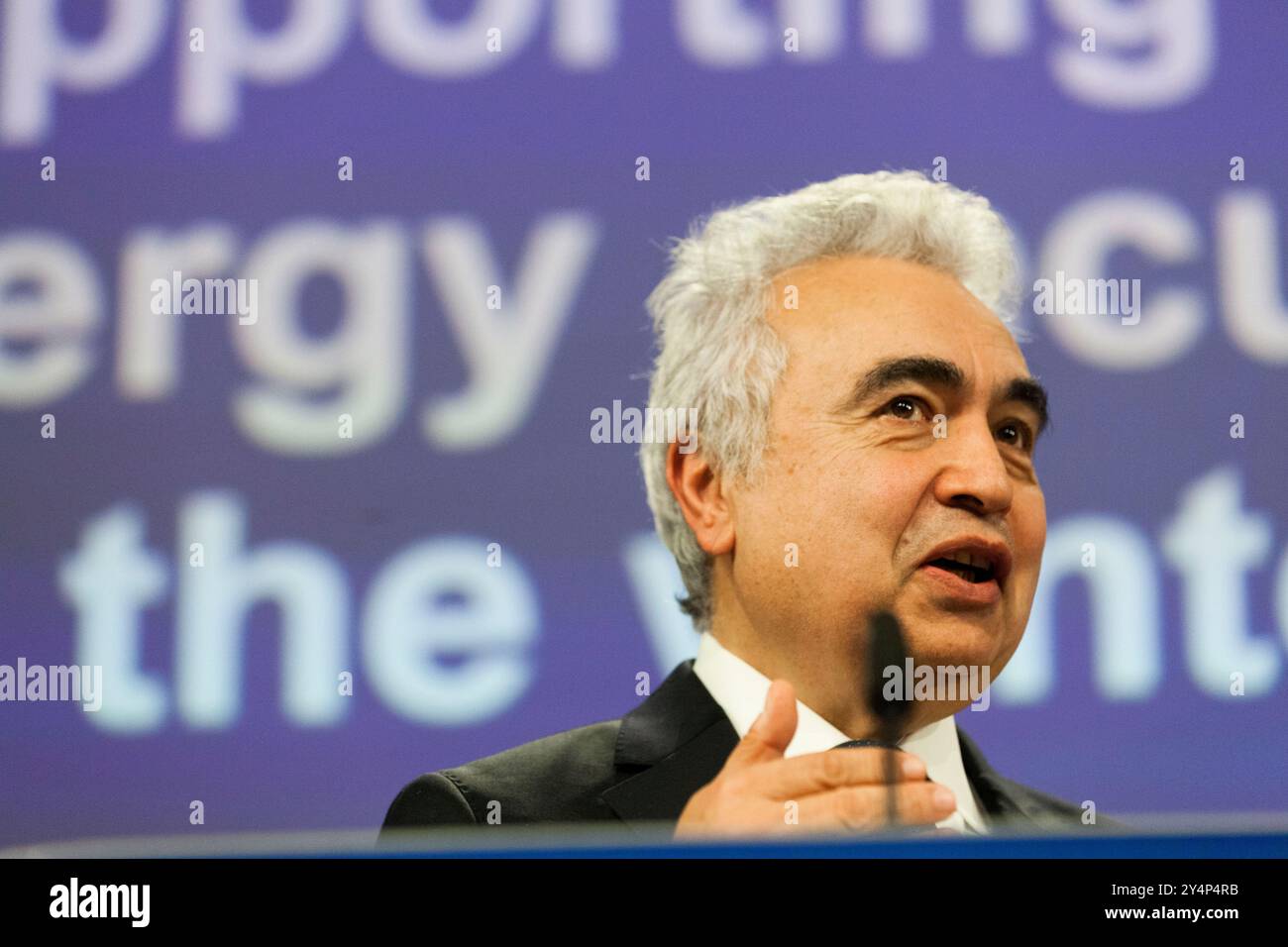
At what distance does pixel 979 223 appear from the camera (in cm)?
321

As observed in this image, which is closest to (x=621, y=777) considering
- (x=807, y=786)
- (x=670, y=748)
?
(x=670, y=748)

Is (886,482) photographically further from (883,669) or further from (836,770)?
(836,770)

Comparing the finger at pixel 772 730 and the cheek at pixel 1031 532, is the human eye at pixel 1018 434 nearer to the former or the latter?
the cheek at pixel 1031 532

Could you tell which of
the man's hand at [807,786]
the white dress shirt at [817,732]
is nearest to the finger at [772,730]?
the man's hand at [807,786]

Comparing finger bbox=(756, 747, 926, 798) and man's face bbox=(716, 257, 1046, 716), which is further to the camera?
man's face bbox=(716, 257, 1046, 716)

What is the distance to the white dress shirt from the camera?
9.80 ft

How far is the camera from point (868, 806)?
2629 millimetres

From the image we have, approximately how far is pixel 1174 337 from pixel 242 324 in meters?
1.66

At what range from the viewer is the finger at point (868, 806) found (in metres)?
2.63

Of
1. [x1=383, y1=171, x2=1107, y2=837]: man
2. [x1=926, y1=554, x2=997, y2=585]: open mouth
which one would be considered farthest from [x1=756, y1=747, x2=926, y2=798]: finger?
[x1=926, y1=554, x2=997, y2=585]: open mouth

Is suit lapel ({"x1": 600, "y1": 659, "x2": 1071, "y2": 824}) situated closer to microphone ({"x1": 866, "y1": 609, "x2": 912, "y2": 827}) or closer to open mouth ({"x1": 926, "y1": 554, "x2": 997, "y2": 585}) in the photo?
microphone ({"x1": 866, "y1": 609, "x2": 912, "y2": 827})

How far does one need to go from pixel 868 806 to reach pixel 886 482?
0.61m
